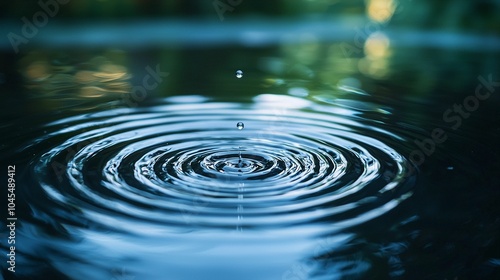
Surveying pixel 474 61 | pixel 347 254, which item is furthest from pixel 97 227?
pixel 474 61

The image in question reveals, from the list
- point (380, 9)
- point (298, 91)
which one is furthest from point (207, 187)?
point (380, 9)

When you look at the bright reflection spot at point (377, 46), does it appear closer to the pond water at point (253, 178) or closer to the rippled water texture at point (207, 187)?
the pond water at point (253, 178)

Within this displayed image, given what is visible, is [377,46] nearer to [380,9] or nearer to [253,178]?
[380,9]

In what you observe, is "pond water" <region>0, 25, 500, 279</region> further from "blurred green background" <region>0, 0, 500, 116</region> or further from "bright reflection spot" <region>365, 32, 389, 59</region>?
"bright reflection spot" <region>365, 32, 389, 59</region>

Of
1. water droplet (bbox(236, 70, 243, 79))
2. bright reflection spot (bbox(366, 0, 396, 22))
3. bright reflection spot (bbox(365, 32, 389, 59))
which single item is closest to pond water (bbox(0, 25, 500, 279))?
water droplet (bbox(236, 70, 243, 79))

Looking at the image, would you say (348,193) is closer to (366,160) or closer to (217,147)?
(366,160)
